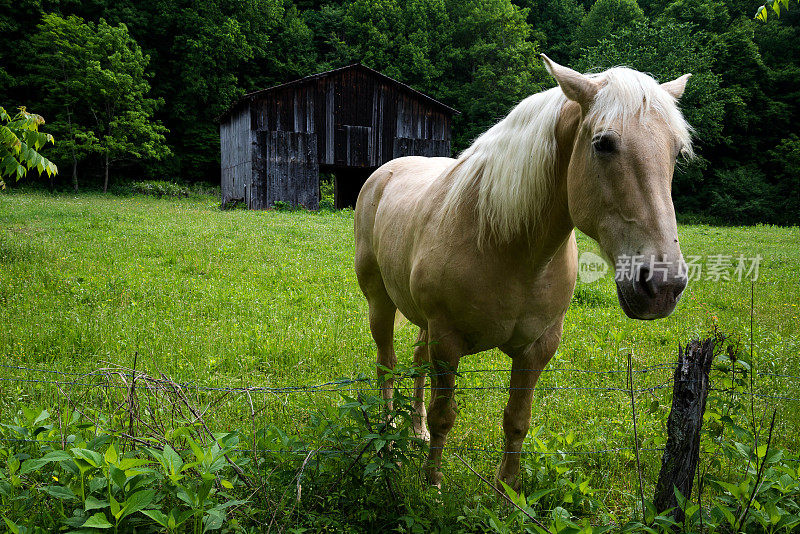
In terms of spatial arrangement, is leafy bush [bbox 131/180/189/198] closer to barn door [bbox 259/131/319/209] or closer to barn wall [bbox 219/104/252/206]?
barn wall [bbox 219/104/252/206]

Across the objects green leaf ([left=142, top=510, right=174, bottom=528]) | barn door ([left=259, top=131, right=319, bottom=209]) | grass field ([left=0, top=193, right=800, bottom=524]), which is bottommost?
grass field ([left=0, top=193, right=800, bottom=524])

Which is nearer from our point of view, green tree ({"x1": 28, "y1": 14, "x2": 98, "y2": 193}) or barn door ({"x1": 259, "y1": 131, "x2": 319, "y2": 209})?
barn door ({"x1": 259, "y1": 131, "x2": 319, "y2": 209})

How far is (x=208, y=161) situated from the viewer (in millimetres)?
39906

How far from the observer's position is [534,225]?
7.46 ft

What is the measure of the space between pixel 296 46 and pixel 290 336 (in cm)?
4605

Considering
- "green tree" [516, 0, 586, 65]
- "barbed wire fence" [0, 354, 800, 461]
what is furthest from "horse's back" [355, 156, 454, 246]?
"green tree" [516, 0, 586, 65]

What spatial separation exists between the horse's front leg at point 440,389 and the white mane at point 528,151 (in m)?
0.60

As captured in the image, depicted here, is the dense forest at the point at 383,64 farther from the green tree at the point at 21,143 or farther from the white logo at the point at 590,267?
the green tree at the point at 21,143

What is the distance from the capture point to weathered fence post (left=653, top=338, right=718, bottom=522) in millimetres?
2023

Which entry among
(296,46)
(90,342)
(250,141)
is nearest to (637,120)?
(90,342)

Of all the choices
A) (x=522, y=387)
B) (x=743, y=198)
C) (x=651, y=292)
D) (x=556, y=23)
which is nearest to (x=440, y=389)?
(x=522, y=387)

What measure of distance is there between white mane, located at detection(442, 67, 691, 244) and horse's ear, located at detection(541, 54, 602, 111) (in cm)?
4

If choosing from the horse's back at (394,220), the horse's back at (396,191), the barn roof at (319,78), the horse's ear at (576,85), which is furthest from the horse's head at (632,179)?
the barn roof at (319,78)

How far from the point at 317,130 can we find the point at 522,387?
21.3 m
